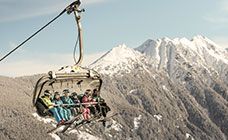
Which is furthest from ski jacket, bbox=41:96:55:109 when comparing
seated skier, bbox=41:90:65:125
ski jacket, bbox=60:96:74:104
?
ski jacket, bbox=60:96:74:104

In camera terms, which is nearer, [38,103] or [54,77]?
[54,77]

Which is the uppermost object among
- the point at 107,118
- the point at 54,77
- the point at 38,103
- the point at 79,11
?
the point at 79,11

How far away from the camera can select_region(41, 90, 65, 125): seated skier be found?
55.0 feet

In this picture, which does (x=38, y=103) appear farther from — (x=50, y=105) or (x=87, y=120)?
(x=87, y=120)

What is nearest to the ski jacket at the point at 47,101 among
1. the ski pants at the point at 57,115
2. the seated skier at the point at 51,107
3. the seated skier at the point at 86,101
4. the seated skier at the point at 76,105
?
the seated skier at the point at 51,107

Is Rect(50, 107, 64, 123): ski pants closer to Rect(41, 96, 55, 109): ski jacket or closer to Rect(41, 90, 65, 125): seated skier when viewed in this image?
Rect(41, 90, 65, 125): seated skier

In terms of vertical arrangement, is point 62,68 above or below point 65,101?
above

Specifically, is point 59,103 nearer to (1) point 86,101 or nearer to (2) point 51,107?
(2) point 51,107

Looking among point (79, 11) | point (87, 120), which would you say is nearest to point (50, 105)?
point (87, 120)

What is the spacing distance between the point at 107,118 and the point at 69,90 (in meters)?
2.41

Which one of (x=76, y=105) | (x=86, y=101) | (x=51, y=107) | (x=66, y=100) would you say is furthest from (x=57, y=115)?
(x=86, y=101)

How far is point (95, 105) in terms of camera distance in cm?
1866

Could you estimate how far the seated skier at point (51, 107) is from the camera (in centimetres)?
1677

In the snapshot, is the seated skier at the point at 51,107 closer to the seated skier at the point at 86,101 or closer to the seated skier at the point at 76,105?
the seated skier at the point at 76,105
